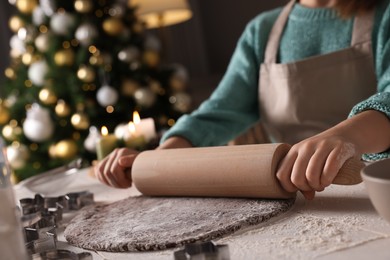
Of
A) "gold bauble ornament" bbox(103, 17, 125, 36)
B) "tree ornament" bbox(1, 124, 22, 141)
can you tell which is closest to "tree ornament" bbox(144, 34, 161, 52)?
"gold bauble ornament" bbox(103, 17, 125, 36)

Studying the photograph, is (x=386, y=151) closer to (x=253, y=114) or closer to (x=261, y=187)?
(x=261, y=187)

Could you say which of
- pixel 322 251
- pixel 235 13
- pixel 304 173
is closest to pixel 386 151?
pixel 304 173

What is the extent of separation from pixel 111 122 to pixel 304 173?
204cm

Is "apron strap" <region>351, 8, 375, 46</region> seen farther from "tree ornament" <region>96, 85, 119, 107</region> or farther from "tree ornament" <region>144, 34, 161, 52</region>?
"tree ornament" <region>144, 34, 161, 52</region>

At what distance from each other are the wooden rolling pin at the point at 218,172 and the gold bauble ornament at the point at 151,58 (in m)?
1.93

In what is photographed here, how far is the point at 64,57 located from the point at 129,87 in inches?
13.4

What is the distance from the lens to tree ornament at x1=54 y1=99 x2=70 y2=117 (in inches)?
103

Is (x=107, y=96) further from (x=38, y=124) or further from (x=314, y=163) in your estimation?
(x=314, y=163)

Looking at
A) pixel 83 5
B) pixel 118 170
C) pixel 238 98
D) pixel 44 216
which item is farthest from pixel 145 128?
pixel 83 5

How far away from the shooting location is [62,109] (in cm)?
261

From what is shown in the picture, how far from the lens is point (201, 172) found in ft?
2.54

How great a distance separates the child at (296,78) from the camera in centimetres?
110

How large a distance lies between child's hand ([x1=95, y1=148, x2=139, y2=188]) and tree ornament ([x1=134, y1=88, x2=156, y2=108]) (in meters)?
1.69

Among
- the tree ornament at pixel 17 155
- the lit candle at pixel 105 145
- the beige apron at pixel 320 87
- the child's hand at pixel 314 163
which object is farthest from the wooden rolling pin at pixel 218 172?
the tree ornament at pixel 17 155
